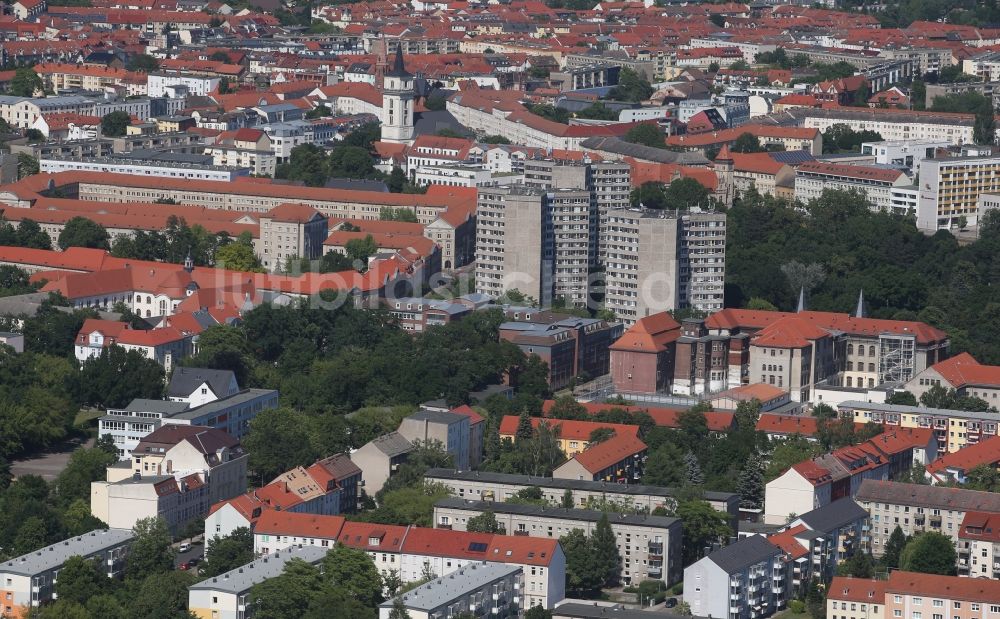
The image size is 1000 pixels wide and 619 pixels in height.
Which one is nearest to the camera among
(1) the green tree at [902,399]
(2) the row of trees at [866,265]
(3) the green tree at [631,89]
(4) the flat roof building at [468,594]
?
(4) the flat roof building at [468,594]

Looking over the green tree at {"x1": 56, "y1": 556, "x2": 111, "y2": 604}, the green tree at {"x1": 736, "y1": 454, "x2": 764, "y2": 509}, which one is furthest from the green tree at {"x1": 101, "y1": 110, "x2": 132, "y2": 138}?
the green tree at {"x1": 56, "y1": 556, "x2": 111, "y2": 604}

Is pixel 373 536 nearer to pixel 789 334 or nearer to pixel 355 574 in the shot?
pixel 355 574

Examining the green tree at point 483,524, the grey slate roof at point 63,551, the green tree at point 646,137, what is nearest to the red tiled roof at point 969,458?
the green tree at point 483,524

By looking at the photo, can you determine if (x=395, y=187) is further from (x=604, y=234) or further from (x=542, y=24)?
(x=542, y=24)

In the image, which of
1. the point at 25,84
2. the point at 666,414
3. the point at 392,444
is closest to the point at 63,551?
the point at 392,444

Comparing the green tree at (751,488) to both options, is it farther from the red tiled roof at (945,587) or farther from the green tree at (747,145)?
the green tree at (747,145)

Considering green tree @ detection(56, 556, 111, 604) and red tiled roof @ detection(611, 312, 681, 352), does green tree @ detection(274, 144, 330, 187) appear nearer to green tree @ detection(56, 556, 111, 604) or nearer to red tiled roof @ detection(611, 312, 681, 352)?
red tiled roof @ detection(611, 312, 681, 352)
